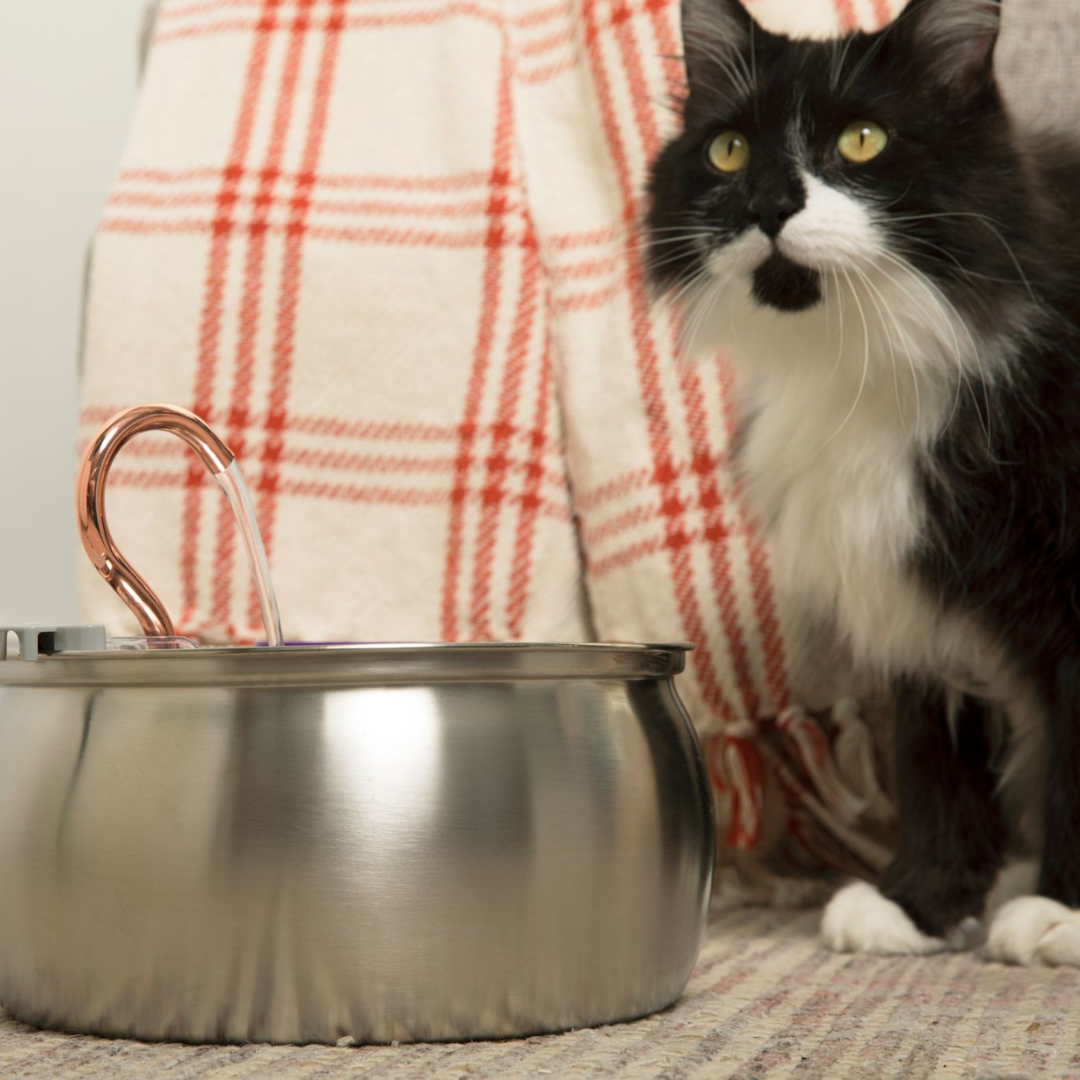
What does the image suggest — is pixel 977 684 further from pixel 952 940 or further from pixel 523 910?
pixel 523 910

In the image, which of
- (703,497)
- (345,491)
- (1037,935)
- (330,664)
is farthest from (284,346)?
(1037,935)

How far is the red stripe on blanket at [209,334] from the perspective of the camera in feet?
3.67

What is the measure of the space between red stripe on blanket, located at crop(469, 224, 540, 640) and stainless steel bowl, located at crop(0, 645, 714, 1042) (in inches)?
19.6

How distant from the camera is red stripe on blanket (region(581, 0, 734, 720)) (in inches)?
42.4

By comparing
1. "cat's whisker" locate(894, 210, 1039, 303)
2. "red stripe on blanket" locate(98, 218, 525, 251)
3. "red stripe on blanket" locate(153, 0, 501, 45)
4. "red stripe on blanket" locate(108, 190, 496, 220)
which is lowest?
"cat's whisker" locate(894, 210, 1039, 303)

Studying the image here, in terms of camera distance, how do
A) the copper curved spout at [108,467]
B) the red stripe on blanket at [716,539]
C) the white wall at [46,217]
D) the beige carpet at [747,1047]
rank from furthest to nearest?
the white wall at [46,217] → the red stripe on blanket at [716,539] → the copper curved spout at [108,467] → the beige carpet at [747,1047]

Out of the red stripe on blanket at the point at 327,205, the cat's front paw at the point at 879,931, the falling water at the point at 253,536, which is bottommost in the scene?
the cat's front paw at the point at 879,931

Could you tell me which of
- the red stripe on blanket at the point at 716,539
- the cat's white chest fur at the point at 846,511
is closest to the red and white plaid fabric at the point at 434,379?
the red stripe on blanket at the point at 716,539

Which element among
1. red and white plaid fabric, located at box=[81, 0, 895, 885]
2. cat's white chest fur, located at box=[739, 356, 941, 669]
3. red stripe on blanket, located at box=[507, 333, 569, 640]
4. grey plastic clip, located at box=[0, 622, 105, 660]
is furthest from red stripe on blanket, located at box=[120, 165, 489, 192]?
grey plastic clip, located at box=[0, 622, 105, 660]

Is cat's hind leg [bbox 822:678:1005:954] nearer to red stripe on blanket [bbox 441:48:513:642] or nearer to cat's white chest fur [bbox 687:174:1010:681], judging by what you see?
cat's white chest fur [bbox 687:174:1010:681]

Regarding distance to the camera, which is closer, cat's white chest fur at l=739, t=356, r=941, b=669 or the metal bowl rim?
the metal bowl rim

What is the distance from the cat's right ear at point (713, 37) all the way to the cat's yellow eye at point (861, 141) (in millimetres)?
125

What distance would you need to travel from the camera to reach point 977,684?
0.95m

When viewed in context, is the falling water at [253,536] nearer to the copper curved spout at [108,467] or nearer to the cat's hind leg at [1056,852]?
the copper curved spout at [108,467]
